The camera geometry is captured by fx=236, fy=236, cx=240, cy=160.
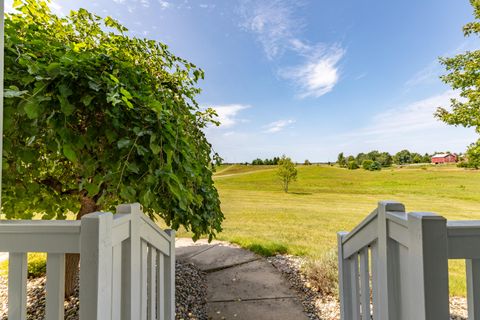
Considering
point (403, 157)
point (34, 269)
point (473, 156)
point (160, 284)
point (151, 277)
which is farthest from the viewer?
point (403, 157)

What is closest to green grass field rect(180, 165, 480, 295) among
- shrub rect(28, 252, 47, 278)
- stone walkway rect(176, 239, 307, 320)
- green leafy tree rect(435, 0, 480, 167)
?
stone walkway rect(176, 239, 307, 320)

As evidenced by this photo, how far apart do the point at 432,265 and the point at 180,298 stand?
2.14 metres

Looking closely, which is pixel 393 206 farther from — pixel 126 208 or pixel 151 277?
pixel 151 277

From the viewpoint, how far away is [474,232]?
1.95ft

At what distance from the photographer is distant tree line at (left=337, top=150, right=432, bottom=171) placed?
440 cm

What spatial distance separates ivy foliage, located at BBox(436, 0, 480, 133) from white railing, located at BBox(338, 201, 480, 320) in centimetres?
416

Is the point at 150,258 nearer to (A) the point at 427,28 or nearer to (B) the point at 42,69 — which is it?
(B) the point at 42,69

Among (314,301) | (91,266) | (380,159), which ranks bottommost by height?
(314,301)

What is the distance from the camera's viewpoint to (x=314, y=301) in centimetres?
217

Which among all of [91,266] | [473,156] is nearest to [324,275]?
[91,266]

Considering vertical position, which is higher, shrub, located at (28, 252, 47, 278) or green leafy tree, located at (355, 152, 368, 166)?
green leafy tree, located at (355, 152, 368, 166)

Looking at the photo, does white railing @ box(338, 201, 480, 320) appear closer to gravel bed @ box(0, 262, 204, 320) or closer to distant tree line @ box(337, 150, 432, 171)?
gravel bed @ box(0, 262, 204, 320)

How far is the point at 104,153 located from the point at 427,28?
15.0ft

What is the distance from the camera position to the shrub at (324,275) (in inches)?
90.5
